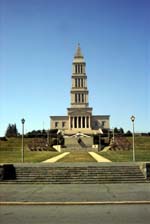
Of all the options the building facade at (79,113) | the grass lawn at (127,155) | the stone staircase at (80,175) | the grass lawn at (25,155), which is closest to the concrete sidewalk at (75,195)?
the stone staircase at (80,175)

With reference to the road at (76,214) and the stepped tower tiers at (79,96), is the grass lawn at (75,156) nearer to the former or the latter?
the road at (76,214)

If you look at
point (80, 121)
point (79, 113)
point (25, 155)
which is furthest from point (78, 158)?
point (79, 113)

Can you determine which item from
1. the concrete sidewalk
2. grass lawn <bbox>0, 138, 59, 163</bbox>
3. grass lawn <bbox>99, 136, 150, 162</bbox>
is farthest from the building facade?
the concrete sidewalk

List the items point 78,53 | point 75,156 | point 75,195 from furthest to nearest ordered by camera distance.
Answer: point 78,53
point 75,156
point 75,195

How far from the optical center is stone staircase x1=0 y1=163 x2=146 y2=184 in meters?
22.0

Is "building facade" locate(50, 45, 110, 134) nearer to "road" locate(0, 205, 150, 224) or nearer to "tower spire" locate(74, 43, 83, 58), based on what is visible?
"tower spire" locate(74, 43, 83, 58)

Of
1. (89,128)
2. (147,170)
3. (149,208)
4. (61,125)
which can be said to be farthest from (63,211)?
(61,125)

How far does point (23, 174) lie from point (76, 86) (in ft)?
426

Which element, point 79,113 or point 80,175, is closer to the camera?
point 80,175

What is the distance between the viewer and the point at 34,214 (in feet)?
38.8

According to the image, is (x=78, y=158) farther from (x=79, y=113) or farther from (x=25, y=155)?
(x=79, y=113)

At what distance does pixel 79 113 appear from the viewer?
481 ft

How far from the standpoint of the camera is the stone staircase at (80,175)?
22.0 metres

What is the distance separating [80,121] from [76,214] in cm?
13407
